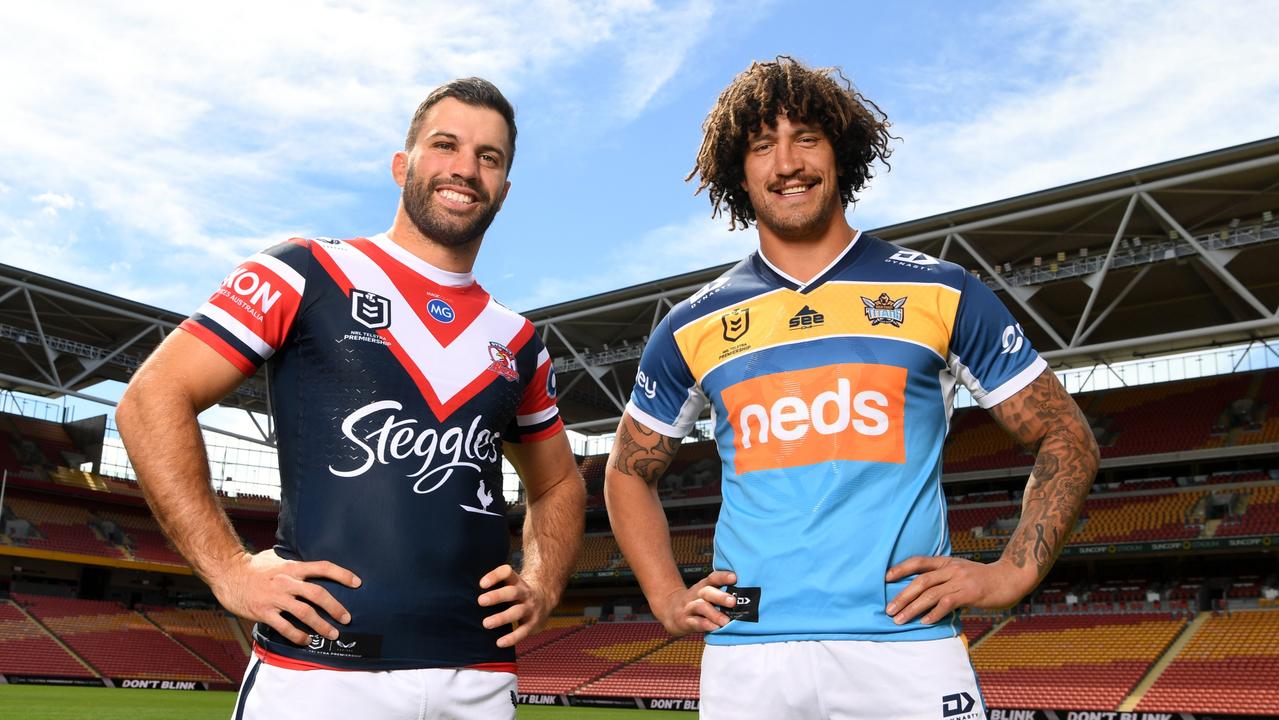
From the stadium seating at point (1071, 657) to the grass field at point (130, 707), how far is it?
300 inches

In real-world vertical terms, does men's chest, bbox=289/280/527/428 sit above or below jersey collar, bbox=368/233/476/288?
below

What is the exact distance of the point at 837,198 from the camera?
128 inches

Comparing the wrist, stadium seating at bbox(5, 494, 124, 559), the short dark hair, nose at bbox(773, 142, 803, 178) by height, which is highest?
stadium seating at bbox(5, 494, 124, 559)

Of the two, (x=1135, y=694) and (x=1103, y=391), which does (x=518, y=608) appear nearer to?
(x=1135, y=694)

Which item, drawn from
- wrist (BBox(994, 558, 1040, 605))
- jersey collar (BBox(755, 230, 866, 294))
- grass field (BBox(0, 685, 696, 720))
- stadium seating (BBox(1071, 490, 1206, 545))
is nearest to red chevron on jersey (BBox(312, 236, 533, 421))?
jersey collar (BBox(755, 230, 866, 294))

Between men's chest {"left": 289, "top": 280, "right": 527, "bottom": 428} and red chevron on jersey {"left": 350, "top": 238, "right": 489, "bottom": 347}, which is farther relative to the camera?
red chevron on jersey {"left": 350, "top": 238, "right": 489, "bottom": 347}

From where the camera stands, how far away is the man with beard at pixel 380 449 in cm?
266

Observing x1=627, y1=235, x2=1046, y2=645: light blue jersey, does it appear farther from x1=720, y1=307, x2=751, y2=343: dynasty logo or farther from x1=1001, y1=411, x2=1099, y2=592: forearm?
x1=1001, y1=411, x2=1099, y2=592: forearm

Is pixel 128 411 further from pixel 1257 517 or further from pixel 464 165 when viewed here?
pixel 1257 517

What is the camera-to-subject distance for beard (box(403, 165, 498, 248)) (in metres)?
3.21

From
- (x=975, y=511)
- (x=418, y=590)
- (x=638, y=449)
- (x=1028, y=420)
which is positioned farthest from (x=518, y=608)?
(x=975, y=511)

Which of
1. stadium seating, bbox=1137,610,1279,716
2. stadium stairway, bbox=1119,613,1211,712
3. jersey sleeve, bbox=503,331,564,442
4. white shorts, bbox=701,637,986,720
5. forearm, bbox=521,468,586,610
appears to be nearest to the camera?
white shorts, bbox=701,637,986,720

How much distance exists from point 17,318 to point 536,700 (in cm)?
2152

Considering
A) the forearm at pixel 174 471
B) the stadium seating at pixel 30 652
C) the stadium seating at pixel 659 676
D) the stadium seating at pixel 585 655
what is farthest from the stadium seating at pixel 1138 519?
the stadium seating at pixel 30 652
